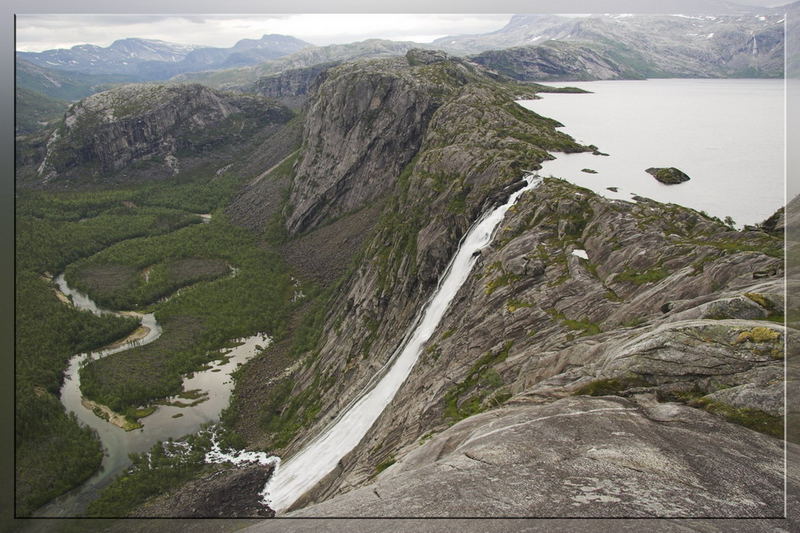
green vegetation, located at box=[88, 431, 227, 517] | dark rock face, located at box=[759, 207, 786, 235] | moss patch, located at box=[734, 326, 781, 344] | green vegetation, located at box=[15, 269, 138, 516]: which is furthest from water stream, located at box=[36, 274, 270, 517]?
dark rock face, located at box=[759, 207, 786, 235]

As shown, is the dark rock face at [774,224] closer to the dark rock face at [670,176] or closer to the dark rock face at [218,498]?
the dark rock face at [670,176]

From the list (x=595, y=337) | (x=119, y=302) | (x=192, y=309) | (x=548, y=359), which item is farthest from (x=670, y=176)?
(x=119, y=302)

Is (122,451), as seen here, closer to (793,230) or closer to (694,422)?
(694,422)

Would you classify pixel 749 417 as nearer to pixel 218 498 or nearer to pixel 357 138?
pixel 218 498

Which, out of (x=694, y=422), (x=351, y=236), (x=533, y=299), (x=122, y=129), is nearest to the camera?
(x=694, y=422)

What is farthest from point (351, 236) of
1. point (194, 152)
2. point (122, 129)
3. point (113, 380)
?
point (122, 129)
